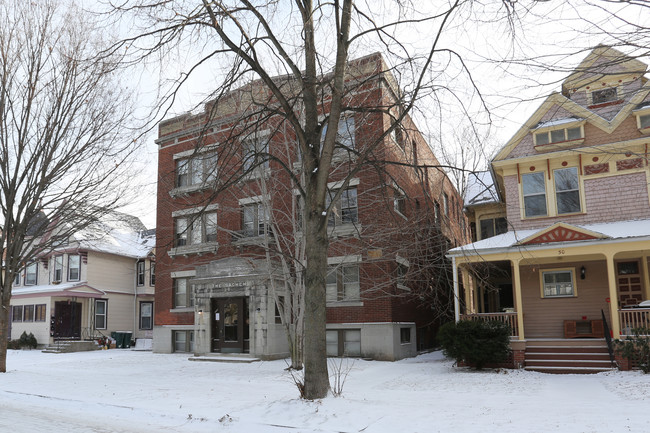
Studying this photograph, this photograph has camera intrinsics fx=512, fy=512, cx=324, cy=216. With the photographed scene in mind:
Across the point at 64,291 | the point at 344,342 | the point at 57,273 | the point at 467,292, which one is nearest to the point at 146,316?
the point at 57,273

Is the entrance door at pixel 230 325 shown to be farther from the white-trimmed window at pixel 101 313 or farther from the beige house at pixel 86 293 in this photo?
the white-trimmed window at pixel 101 313

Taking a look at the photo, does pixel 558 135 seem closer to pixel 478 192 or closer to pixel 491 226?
pixel 491 226

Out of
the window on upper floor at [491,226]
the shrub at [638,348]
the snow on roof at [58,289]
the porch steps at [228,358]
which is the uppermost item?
the window on upper floor at [491,226]

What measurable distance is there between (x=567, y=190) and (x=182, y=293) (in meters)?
17.6

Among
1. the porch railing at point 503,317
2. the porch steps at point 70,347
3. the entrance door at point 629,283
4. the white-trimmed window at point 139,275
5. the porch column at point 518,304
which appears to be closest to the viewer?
the porch column at point 518,304

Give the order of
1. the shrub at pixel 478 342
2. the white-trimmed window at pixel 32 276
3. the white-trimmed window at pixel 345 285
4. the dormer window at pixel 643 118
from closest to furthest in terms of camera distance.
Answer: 1. the shrub at pixel 478 342
2. the dormer window at pixel 643 118
3. the white-trimmed window at pixel 345 285
4. the white-trimmed window at pixel 32 276

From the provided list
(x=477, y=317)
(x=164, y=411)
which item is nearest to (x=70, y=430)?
(x=164, y=411)

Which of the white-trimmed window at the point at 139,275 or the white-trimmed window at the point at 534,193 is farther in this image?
the white-trimmed window at the point at 139,275

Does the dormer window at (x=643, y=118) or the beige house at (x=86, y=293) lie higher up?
the dormer window at (x=643, y=118)

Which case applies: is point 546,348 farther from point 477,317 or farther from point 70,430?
point 70,430

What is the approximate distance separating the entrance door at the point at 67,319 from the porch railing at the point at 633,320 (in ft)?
95.7

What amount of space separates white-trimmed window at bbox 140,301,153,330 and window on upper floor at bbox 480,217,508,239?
2303 cm

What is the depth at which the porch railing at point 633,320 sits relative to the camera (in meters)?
14.0

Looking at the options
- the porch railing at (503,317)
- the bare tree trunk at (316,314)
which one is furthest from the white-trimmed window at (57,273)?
the bare tree trunk at (316,314)
